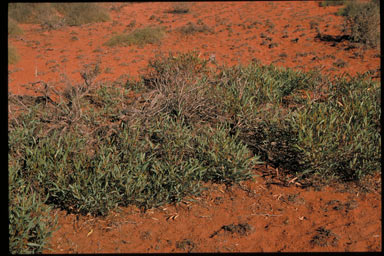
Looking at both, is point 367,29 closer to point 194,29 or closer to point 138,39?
point 194,29

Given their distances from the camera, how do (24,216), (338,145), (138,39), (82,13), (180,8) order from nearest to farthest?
(24,216)
(338,145)
(138,39)
(82,13)
(180,8)

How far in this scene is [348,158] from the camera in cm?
320

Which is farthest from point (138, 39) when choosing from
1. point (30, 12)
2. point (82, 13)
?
point (30, 12)

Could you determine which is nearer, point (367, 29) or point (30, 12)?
point (367, 29)

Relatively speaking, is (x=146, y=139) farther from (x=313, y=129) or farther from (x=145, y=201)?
(x=313, y=129)

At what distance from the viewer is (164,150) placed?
129 inches

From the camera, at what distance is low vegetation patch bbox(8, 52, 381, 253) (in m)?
2.87

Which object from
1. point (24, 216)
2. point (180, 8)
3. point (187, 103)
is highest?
point (180, 8)

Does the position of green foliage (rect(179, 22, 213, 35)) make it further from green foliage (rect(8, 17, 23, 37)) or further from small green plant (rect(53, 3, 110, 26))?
green foliage (rect(8, 17, 23, 37))

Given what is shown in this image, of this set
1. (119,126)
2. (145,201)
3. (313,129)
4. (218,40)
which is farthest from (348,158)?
(218,40)

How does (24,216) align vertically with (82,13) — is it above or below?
below

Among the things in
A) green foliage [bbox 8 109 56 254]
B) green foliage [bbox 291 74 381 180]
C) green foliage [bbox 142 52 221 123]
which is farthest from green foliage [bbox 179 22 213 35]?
green foliage [bbox 8 109 56 254]

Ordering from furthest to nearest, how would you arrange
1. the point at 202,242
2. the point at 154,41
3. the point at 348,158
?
1. the point at 154,41
2. the point at 348,158
3. the point at 202,242

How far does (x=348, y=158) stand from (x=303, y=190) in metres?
0.53
